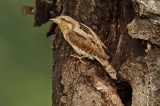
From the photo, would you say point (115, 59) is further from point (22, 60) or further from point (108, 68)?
point (22, 60)

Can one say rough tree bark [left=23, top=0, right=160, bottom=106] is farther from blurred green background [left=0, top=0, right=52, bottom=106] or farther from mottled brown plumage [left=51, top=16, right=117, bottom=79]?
blurred green background [left=0, top=0, right=52, bottom=106]

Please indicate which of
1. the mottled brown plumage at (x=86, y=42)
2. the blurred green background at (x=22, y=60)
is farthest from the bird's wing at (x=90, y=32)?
the blurred green background at (x=22, y=60)

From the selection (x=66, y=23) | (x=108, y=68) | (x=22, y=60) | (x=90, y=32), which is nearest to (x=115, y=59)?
(x=108, y=68)

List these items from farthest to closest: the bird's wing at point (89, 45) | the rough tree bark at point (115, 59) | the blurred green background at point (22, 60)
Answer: the blurred green background at point (22, 60)
the bird's wing at point (89, 45)
the rough tree bark at point (115, 59)

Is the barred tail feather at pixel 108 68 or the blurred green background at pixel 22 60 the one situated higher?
the barred tail feather at pixel 108 68

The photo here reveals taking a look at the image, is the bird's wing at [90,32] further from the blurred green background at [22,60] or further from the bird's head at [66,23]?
the blurred green background at [22,60]
